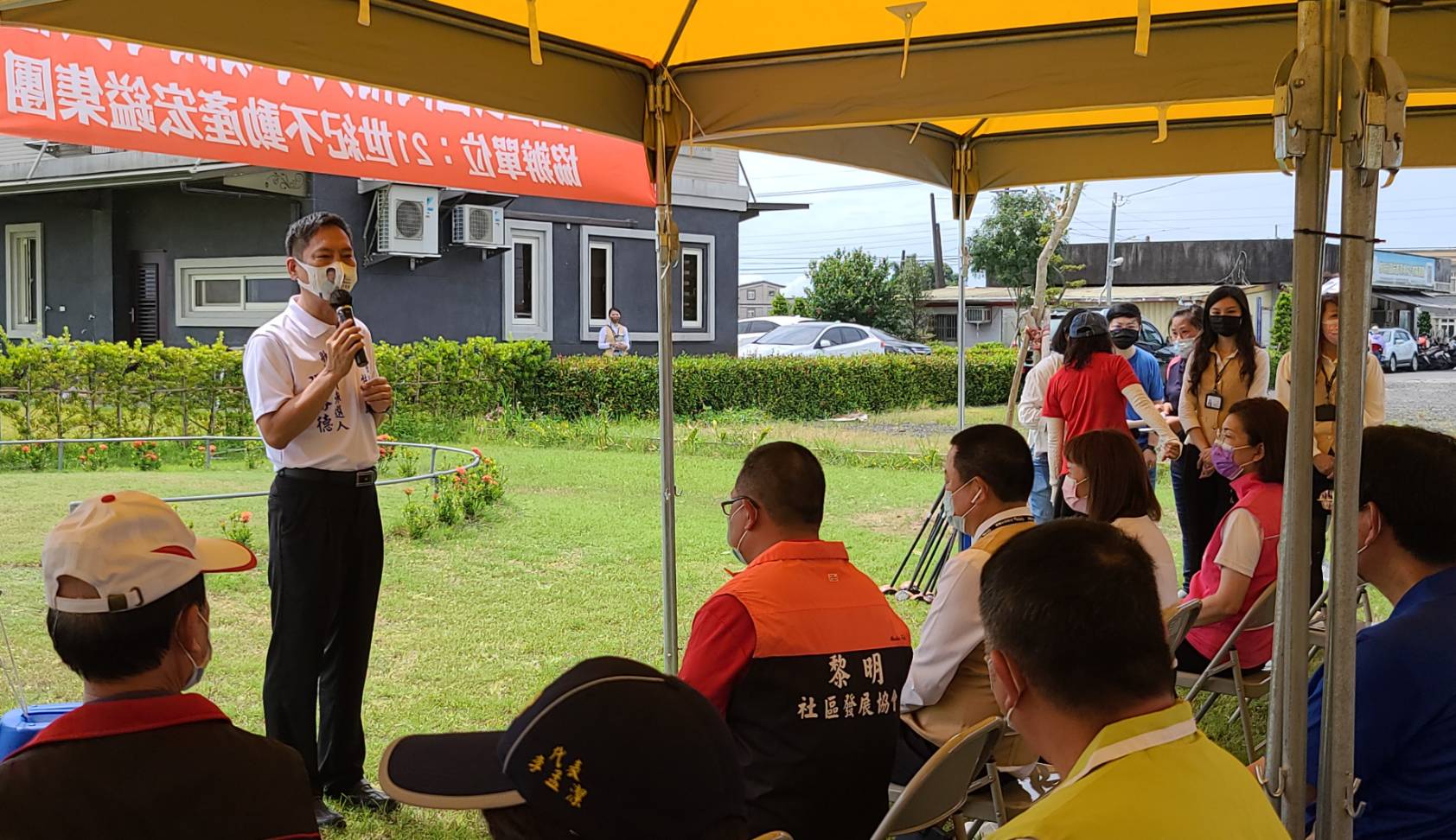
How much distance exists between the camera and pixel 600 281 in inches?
708

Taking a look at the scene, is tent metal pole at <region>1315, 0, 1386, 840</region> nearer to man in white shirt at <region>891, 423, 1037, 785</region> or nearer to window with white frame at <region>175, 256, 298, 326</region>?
man in white shirt at <region>891, 423, 1037, 785</region>

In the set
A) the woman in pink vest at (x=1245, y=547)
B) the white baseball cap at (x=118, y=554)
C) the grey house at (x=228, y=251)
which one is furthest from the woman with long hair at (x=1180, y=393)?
the grey house at (x=228, y=251)

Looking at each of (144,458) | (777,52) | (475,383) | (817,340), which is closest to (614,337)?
(475,383)

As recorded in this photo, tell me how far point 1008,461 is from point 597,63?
181cm

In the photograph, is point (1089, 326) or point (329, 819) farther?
point (1089, 326)

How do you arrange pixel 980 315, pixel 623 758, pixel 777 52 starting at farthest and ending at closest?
1. pixel 980 315
2. pixel 777 52
3. pixel 623 758

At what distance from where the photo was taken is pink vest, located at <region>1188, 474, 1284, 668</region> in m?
3.78

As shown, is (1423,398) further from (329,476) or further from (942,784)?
(942,784)

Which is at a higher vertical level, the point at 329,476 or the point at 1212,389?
the point at 1212,389

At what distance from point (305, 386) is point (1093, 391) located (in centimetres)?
380

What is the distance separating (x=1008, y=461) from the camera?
125 inches

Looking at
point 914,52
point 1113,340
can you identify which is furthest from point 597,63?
point 1113,340

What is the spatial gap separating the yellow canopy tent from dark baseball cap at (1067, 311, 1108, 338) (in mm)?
1075

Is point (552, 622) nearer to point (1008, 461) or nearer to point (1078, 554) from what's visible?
point (1008, 461)
